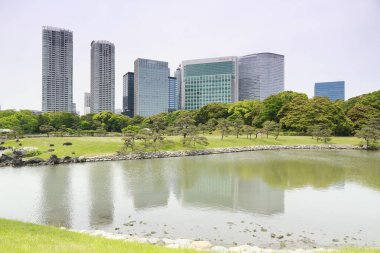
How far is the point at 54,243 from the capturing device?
7703mm

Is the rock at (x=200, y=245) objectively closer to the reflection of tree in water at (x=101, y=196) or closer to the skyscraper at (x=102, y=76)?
the reflection of tree in water at (x=101, y=196)

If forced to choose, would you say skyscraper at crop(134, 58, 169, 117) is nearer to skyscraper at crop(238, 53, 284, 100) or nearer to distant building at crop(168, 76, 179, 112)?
distant building at crop(168, 76, 179, 112)

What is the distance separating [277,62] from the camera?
16862cm

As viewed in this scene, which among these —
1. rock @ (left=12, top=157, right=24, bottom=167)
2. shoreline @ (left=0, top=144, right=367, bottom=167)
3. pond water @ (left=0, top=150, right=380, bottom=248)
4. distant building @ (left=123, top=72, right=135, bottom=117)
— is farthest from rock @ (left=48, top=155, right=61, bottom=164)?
distant building @ (left=123, top=72, right=135, bottom=117)

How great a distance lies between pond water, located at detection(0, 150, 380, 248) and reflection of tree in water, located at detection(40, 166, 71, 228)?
6 cm

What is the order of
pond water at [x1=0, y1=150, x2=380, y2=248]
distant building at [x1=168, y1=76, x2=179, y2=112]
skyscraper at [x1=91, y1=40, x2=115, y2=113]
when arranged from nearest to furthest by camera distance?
pond water at [x1=0, y1=150, x2=380, y2=248], skyscraper at [x1=91, y1=40, x2=115, y2=113], distant building at [x1=168, y1=76, x2=179, y2=112]

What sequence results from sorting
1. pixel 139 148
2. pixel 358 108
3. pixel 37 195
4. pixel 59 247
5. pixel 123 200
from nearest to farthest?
pixel 59 247
pixel 123 200
pixel 37 195
pixel 139 148
pixel 358 108

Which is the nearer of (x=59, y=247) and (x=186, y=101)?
(x=59, y=247)

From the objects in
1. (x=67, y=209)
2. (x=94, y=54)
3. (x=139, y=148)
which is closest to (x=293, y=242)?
(x=67, y=209)

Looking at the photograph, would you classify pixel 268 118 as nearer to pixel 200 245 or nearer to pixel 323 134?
pixel 323 134

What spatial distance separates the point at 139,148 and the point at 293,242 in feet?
98.7

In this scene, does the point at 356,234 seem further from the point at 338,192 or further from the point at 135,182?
the point at 135,182

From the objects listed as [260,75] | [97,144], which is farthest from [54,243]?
[260,75]

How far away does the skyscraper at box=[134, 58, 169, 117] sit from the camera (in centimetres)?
15075
